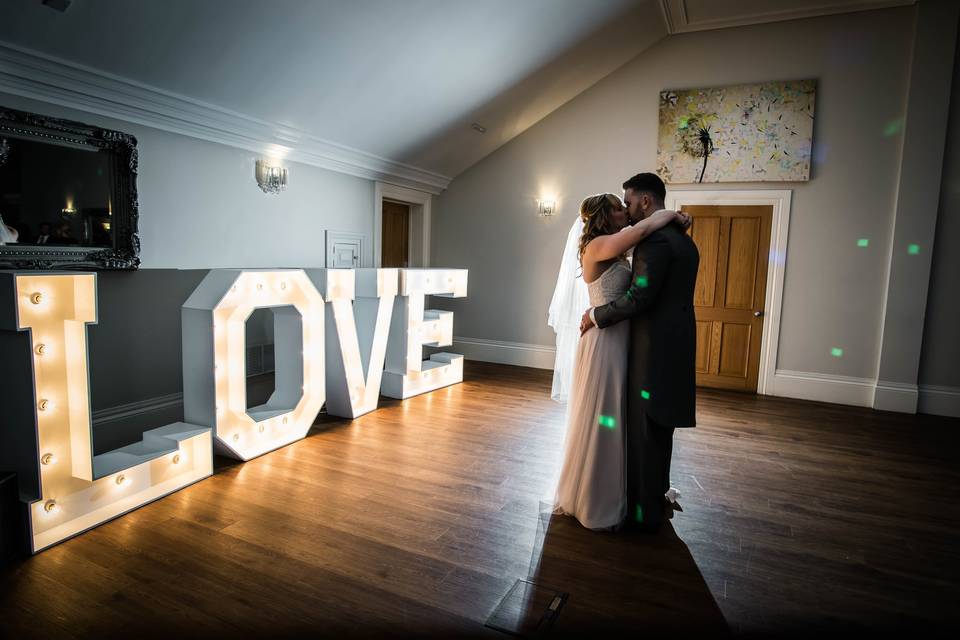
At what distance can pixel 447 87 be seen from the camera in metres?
5.23

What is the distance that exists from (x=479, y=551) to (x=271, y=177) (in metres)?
3.72

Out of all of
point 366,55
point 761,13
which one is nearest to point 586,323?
point 366,55

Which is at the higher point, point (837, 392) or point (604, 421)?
point (604, 421)

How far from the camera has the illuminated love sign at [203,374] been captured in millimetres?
2443

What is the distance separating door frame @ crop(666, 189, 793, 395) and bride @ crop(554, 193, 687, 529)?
364cm

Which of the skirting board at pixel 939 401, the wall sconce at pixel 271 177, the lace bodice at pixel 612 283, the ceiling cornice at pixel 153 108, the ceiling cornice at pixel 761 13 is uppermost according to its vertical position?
the ceiling cornice at pixel 761 13

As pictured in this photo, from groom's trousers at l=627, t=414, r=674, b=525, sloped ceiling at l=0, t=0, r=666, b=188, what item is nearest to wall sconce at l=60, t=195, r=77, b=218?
sloped ceiling at l=0, t=0, r=666, b=188

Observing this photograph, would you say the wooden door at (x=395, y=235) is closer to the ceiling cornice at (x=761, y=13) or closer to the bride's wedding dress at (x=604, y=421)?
the ceiling cornice at (x=761, y=13)

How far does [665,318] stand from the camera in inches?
106

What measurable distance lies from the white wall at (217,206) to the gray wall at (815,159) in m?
2.51

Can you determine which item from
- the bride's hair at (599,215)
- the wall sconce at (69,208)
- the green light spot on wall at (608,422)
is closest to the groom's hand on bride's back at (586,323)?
the bride's hair at (599,215)

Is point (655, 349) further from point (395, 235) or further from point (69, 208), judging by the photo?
point (395, 235)

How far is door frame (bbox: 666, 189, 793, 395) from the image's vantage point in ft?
18.9

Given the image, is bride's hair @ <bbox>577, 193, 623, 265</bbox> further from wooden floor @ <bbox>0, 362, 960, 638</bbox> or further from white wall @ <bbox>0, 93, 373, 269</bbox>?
white wall @ <bbox>0, 93, 373, 269</bbox>
